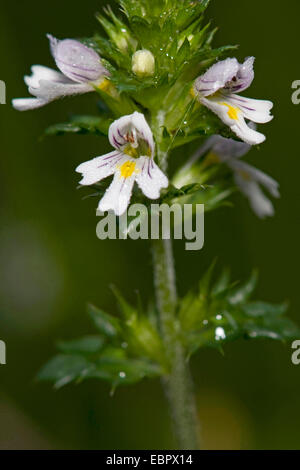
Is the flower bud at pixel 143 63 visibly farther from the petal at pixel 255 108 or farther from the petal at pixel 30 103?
the petal at pixel 30 103

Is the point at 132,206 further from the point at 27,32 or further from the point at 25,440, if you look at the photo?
the point at 27,32

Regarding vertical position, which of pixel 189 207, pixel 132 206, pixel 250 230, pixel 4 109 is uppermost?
pixel 4 109

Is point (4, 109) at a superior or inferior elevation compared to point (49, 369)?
superior

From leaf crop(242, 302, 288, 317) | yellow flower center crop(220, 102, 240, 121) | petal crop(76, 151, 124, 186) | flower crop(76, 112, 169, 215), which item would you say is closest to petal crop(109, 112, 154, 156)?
flower crop(76, 112, 169, 215)

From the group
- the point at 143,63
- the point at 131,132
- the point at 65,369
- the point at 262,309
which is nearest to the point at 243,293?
the point at 262,309

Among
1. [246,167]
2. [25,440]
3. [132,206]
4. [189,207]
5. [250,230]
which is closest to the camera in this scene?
[132,206]

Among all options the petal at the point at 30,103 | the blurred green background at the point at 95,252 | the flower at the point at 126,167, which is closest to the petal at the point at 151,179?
the flower at the point at 126,167

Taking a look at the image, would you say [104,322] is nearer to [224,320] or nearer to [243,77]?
[224,320]

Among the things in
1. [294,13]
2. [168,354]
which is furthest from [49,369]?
[294,13]
